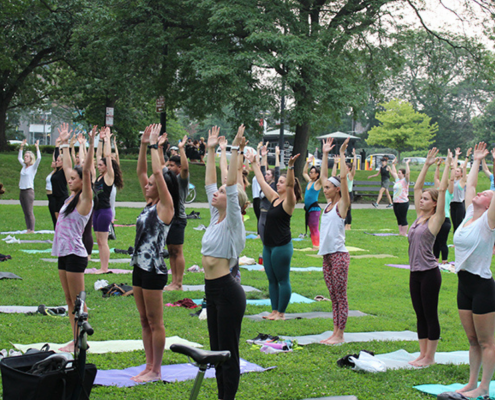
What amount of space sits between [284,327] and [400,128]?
170 feet

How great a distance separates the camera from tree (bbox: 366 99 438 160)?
55.6 m

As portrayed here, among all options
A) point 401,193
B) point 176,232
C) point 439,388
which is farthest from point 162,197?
point 401,193

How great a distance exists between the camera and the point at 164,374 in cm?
538

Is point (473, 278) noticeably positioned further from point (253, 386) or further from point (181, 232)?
point (181, 232)

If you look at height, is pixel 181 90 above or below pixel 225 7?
below

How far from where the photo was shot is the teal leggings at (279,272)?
7.46m

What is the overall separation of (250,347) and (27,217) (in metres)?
10.0

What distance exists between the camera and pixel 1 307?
24.5ft

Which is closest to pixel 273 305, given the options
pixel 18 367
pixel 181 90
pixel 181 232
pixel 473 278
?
pixel 181 232

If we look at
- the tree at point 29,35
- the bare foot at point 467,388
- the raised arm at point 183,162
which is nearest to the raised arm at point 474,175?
the bare foot at point 467,388

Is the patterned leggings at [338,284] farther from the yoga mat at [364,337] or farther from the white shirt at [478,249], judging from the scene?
the white shirt at [478,249]

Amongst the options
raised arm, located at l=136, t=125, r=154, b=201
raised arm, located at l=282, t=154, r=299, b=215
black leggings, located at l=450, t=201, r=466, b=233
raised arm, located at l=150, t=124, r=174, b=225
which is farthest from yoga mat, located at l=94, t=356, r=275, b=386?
black leggings, located at l=450, t=201, r=466, b=233

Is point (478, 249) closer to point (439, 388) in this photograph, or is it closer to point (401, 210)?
point (439, 388)

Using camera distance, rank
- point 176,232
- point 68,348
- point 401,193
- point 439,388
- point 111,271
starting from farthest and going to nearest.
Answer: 1. point 401,193
2. point 111,271
3. point 176,232
4. point 68,348
5. point 439,388
